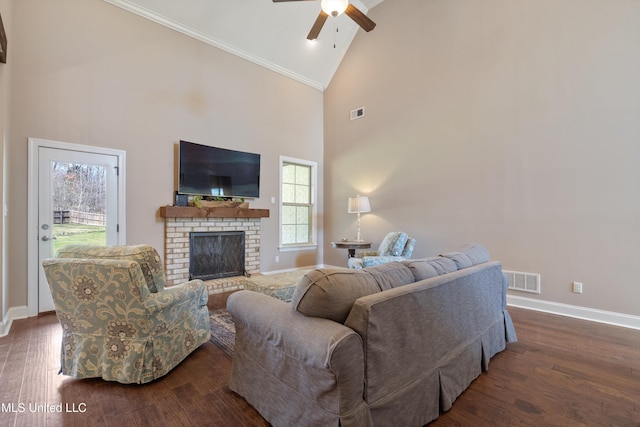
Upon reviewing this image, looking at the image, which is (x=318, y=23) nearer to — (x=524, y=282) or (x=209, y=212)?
(x=209, y=212)

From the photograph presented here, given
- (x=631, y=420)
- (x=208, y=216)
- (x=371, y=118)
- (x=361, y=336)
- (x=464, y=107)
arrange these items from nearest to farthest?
(x=361, y=336) < (x=631, y=420) < (x=464, y=107) < (x=208, y=216) < (x=371, y=118)

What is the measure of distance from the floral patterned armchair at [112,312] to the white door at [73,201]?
195 cm

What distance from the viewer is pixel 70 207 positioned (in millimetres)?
3604

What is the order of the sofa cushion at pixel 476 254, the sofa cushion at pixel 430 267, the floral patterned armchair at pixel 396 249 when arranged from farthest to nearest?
1. the floral patterned armchair at pixel 396 249
2. the sofa cushion at pixel 476 254
3. the sofa cushion at pixel 430 267

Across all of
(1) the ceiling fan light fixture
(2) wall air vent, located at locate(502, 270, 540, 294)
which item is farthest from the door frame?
(2) wall air vent, located at locate(502, 270, 540, 294)

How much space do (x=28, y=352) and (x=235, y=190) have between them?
10.5 feet

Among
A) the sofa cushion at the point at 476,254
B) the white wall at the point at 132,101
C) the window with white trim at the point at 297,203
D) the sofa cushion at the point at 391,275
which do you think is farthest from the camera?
the window with white trim at the point at 297,203

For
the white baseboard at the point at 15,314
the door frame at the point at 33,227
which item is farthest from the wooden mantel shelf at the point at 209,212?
the white baseboard at the point at 15,314

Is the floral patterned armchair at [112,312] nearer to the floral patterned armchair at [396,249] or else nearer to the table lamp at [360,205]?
the floral patterned armchair at [396,249]

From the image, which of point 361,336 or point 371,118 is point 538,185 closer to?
point 371,118

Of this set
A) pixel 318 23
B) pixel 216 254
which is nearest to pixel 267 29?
pixel 318 23

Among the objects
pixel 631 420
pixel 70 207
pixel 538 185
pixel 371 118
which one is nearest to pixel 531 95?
pixel 538 185

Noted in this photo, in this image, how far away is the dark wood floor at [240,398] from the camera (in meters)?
1.69

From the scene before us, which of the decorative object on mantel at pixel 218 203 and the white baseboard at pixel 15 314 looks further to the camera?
the decorative object on mantel at pixel 218 203
